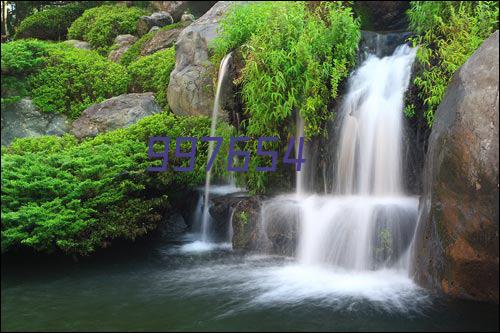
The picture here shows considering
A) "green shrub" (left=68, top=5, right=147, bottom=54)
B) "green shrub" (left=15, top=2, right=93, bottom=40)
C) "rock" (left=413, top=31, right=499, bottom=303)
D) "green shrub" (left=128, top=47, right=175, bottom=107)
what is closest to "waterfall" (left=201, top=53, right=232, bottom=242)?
"green shrub" (left=128, top=47, right=175, bottom=107)

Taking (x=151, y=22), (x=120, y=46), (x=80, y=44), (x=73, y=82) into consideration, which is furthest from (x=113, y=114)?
(x=80, y=44)

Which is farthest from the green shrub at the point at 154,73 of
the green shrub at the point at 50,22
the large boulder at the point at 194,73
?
the green shrub at the point at 50,22

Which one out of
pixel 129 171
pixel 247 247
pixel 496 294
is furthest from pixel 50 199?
pixel 496 294

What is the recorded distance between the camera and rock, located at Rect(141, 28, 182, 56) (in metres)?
12.6

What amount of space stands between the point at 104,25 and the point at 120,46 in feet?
4.15

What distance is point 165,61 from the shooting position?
1091 cm

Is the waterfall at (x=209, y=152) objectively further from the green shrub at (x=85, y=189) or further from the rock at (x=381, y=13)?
the rock at (x=381, y=13)

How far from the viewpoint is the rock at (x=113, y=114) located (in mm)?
9195

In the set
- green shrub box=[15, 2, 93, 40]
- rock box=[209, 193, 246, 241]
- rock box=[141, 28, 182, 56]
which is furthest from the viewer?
green shrub box=[15, 2, 93, 40]

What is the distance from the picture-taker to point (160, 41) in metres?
12.7

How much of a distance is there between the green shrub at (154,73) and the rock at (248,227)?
12.5 feet

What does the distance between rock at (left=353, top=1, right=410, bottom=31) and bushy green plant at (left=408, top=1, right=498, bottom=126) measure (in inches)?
85.3

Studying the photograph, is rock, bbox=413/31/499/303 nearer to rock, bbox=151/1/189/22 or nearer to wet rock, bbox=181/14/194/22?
wet rock, bbox=181/14/194/22

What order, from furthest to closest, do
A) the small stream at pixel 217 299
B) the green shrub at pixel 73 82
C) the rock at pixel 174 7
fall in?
the rock at pixel 174 7, the green shrub at pixel 73 82, the small stream at pixel 217 299
